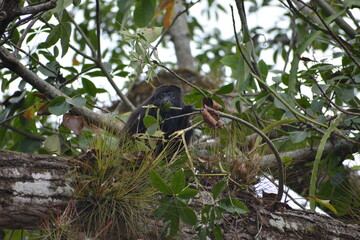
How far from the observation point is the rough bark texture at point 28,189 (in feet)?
9.45

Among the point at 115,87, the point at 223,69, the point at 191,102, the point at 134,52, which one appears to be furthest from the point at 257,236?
the point at 223,69

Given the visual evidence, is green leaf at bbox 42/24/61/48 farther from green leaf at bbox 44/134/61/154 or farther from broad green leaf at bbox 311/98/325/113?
broad green leaf at bbox 311/98/325/113

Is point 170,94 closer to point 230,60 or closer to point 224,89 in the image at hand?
point 224,89

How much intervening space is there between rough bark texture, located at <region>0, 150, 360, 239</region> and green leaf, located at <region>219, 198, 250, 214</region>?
0.13 metres

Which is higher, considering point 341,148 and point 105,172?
point 341,148

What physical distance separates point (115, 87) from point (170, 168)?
1.98 m

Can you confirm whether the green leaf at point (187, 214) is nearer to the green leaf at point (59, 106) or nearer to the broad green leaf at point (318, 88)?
the green leaf at point (59, 106)

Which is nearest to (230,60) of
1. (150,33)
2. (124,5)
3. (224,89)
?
(224,89)

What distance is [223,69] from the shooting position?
7516 mm

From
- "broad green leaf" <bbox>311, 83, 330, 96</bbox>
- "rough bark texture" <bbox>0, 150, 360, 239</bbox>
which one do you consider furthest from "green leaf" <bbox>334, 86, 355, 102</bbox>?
"rough bark texture" <bbox>0, 150, 360, 239</bbox>

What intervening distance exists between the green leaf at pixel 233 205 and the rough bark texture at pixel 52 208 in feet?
0.44

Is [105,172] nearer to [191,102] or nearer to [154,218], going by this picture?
[154,218]

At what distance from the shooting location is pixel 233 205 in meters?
2.92

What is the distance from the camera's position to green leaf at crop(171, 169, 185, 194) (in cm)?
271
